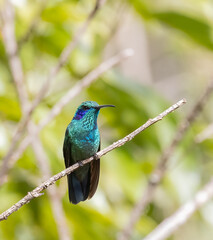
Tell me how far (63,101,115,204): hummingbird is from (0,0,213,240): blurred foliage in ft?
1.29

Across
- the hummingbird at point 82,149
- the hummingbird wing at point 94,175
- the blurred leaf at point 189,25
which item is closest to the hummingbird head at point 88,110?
the hummingbird at point 82,149

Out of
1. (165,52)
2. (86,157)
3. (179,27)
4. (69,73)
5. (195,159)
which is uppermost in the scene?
(165,52)

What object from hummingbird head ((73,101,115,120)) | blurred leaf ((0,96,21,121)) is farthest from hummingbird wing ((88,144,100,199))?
blurred leaf ((0,96,21,121))

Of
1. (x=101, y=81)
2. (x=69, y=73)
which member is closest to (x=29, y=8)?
(x=69, y=73)

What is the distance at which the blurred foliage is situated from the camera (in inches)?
94.5

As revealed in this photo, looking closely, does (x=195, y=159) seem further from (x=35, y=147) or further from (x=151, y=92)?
(x=35, y=147)

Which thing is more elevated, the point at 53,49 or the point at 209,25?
the point at 53,49

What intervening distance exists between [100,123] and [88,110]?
3.81ft

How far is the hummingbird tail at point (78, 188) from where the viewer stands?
1.37 meters

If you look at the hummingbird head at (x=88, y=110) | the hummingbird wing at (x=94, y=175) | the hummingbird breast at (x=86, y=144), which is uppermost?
the hummingbird breast at (x=86, y=144)

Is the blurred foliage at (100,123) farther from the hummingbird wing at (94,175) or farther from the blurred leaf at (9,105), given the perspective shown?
the hummingbird wing at (94,175)

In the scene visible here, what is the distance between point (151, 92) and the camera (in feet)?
8.32

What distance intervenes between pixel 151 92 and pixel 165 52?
11.6 ft

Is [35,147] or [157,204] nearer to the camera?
[35,147]
